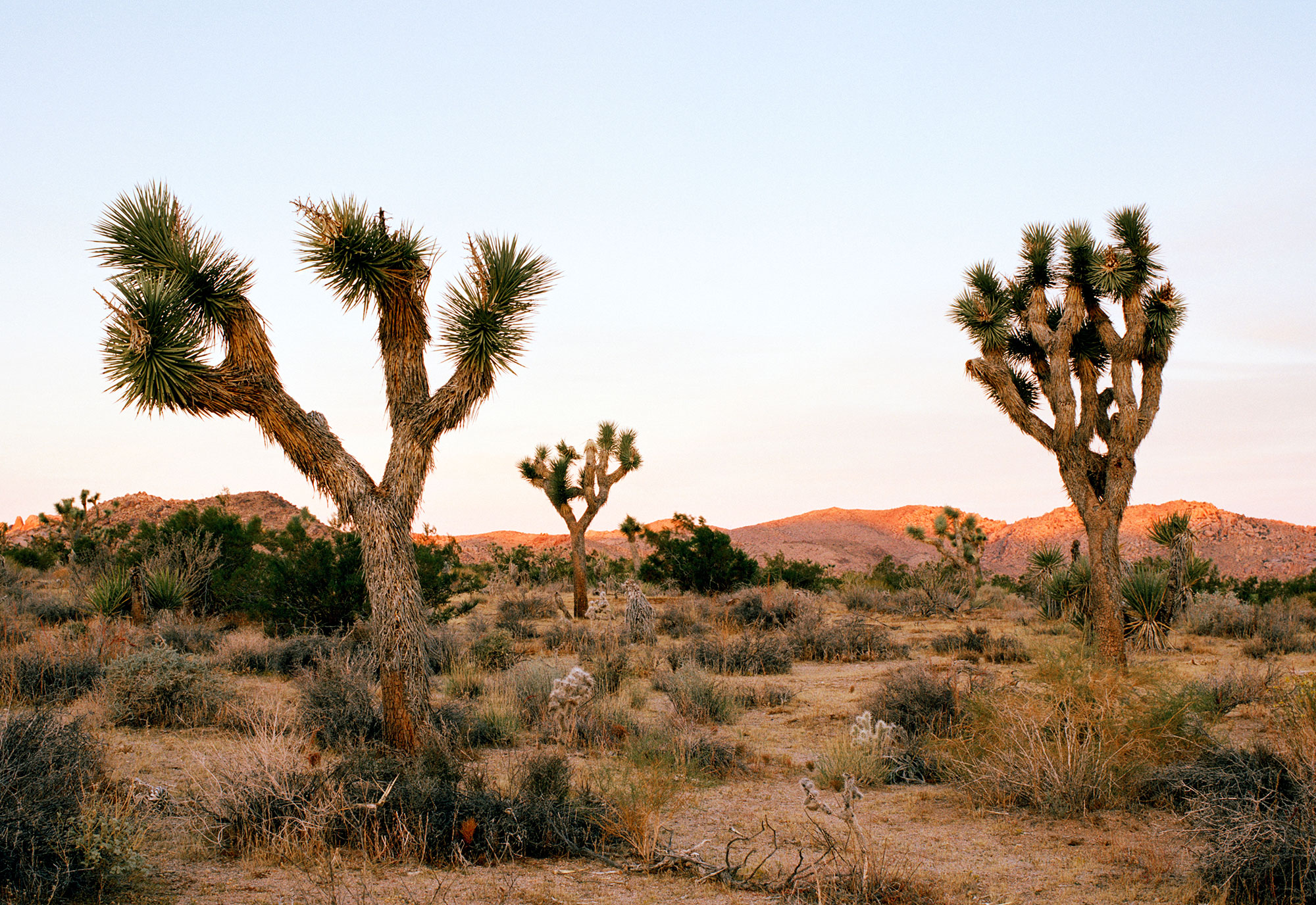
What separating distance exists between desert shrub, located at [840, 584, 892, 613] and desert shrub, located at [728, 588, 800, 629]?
4.91 m

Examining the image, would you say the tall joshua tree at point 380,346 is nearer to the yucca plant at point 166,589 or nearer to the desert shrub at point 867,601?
the yucca plant at point 166,589

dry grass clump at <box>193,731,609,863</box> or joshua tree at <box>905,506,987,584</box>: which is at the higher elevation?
joshua tree at <box>905,506,987,584</box>

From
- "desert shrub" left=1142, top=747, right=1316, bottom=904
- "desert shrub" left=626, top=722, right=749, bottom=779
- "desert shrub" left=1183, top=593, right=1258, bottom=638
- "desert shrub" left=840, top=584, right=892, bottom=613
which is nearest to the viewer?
"desert shrub" left=1142, top=747, right=1316, bottom=904

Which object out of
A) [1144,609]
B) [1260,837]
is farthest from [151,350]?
[1144,609]

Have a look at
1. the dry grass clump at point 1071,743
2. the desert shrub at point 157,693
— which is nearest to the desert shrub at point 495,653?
the desert shrub at point 157,693

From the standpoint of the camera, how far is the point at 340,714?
27.4ft

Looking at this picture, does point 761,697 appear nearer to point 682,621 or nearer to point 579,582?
point 682,621

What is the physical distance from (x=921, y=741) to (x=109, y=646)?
10.4m

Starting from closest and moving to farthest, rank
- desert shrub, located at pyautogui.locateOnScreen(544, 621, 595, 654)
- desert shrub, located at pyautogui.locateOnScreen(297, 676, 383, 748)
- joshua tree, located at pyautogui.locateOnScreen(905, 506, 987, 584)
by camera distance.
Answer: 1. desert shrub, located at pyautogui.locateOnScreen(297, 676, 383, 748)
2. desert shrub, located at pyautogui.locateOnScreen(544, 621, 595, 654)
3. joshua tree, located at pyautogui.locateOnScreen(905, 506, 987, 584)

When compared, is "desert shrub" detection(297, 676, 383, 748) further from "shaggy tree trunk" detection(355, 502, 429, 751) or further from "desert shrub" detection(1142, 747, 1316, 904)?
"desert shrub" detection(1142, 747, 1316, 904)

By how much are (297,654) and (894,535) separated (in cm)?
6530

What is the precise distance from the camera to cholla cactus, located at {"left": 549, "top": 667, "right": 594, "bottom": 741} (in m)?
9.11

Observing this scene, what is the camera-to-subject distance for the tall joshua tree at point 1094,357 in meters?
13.4

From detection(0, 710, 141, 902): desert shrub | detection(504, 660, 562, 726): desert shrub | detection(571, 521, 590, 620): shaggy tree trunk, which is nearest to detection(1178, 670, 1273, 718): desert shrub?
detection(504, 660, 562, 726): desert shrub
